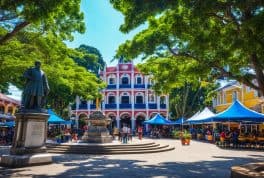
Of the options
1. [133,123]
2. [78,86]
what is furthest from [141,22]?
[133,123]

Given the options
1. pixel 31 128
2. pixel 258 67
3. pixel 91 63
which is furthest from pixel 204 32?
pixel 91 63

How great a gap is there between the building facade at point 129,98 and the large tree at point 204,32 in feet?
109

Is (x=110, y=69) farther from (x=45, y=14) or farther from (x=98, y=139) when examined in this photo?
(x=45, y=14)

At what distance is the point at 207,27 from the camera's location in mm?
11016

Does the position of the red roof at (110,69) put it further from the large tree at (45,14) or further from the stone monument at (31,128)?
the stone monument at (31,128)

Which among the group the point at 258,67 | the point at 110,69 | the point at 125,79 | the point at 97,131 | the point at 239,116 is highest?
the point at 110,69

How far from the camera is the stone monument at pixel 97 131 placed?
69.8 ft

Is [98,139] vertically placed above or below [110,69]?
below

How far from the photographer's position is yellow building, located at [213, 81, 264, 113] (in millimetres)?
32734

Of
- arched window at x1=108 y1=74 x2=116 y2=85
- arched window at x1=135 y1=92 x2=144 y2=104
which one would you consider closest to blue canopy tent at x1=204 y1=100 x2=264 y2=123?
arched window at x1=135 y1=92 x2=144 y2=104

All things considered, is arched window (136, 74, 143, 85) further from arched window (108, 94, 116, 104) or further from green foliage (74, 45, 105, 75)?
green foliage (74, 45, 105, 75)

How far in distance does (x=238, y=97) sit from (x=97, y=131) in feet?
72.8

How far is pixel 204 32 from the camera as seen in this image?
11.4 meters

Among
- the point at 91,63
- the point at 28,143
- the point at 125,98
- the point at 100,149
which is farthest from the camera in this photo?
the point at 91,63
